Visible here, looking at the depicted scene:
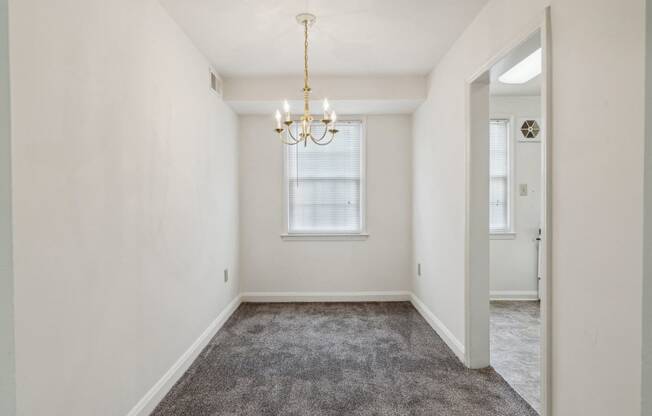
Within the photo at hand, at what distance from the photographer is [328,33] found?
9.71ft

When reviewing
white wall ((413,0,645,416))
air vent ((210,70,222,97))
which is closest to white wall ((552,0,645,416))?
white wall ((413,0,645,416))

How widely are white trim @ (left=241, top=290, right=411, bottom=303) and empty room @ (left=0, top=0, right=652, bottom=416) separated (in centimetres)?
3

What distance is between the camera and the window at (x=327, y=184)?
473 centimetres

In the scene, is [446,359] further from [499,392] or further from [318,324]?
[318,324]

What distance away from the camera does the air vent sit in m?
3.61

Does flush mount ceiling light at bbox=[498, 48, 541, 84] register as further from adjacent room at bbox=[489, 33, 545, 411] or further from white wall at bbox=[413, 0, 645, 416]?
white wall at bbox=[413, 0, 645, 416]

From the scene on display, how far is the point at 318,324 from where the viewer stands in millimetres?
3828

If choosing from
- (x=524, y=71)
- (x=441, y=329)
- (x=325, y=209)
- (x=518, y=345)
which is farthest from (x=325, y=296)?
(x=524, y=71)

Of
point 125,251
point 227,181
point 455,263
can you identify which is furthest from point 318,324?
point 125,251

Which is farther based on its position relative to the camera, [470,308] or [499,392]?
[470,308]

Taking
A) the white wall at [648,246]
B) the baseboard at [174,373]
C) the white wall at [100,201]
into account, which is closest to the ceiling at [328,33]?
the white wall at [100,201]

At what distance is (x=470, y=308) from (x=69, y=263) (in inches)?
101

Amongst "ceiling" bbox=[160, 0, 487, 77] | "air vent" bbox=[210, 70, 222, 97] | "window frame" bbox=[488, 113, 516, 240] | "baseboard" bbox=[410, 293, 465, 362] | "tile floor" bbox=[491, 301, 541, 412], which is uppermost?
"ceiling" bbox=[160, 0, 487, 77]

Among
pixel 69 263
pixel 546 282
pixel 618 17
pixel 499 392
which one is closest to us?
pixel 618 17
